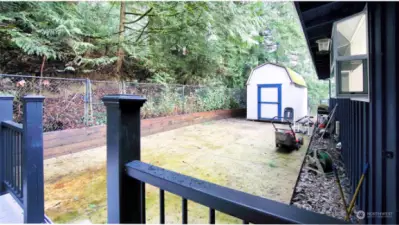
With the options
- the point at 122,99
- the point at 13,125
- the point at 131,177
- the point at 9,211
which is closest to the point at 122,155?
the point at 131,177

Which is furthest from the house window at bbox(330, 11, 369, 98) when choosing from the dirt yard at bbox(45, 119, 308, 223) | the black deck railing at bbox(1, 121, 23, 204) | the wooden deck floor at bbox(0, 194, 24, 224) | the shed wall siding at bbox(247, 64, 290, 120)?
the shed wall siding at bbox(247, 64, 290, 120)

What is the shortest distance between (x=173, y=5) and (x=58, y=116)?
13.7 feet

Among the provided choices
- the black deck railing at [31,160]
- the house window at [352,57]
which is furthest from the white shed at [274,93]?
the black deck railing at [31,160]

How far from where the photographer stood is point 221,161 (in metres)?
4.34

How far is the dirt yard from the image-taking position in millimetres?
2502

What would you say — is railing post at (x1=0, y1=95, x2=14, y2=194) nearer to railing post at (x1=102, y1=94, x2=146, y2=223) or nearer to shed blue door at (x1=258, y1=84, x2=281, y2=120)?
railing post at (x1=102, y1=94, x2=146, y2=223)

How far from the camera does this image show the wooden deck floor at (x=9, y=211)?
204 centimetres

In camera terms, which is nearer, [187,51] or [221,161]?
[221,161]

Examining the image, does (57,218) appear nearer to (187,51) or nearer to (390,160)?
(390,160)

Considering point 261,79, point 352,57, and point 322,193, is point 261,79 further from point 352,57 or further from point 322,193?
point 352,57

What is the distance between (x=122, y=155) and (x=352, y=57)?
221cm

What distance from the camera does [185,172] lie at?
3725 mm

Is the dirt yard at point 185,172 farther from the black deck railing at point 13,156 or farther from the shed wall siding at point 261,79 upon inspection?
the shed wall siding at point 261,79

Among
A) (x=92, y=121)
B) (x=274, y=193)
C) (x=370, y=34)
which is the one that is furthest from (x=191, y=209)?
(x=92, y=121)
